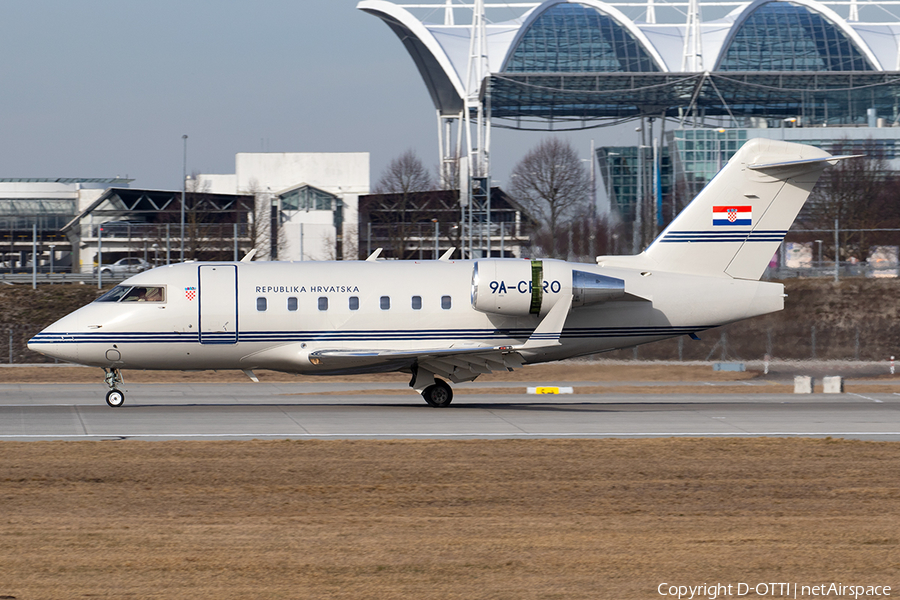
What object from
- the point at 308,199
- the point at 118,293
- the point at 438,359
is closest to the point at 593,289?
the point at 438,359

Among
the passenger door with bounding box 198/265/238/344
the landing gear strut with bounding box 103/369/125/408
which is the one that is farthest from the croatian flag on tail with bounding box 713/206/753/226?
the landing gear strut with bounding box 103/369/125/408

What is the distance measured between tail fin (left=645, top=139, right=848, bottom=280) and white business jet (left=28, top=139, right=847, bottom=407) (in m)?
0.24

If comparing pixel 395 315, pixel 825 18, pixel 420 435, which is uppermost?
pixel 825 18

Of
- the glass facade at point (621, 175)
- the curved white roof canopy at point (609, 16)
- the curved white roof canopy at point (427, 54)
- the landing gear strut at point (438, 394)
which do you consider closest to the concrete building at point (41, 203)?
the curved white roof canopy at point (427, 54)

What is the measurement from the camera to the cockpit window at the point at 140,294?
23.8m

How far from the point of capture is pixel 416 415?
2239 cm

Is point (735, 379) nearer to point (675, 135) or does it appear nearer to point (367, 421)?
point (367, 421)

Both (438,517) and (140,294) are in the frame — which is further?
(140,294)

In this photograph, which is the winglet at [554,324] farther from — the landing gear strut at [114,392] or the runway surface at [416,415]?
the landing gear strut at [114,392]

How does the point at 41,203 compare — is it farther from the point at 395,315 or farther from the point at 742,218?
the point at 742,218

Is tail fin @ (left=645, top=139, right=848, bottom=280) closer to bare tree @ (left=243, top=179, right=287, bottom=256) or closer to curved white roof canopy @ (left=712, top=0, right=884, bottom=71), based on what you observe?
bare tree @ (left=243, top=179, right=287, bottom=256)

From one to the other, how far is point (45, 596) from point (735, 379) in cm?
2956

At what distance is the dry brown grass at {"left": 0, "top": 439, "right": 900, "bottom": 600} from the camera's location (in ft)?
29.7

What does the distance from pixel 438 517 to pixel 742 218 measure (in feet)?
51.4
